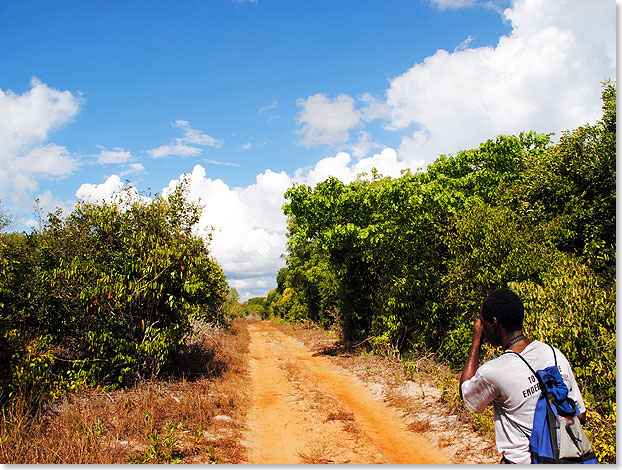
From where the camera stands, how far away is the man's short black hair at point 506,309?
107 inches

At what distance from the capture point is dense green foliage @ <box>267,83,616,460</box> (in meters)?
6.46

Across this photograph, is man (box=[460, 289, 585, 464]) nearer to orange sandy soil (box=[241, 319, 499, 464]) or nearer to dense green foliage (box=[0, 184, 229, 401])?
orange sandy soil (box=[241, 319, 499, 464])

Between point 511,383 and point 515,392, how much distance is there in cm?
6

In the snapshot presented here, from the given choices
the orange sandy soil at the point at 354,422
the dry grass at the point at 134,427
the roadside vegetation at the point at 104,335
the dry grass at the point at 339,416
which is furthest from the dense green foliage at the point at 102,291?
the dry grass at the point at 339,416

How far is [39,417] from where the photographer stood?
6.55 m

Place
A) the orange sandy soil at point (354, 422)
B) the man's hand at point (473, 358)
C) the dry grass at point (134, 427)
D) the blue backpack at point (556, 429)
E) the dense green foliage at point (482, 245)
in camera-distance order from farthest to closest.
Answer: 1. the dense green foliage at point (482, 245)
2. the orange sandy soil at point (354, 422)
3. the dry grass at point (134, 427)
4. the man's hand at point (473, 358)
5. the blue backpack at point (556, 429)

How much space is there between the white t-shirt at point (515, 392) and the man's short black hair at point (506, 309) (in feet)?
0.56

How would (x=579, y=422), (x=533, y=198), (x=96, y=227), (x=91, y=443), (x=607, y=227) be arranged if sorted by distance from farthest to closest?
(x=533, y=198) < (x=607, y=227) < (x=96, y=227) < (x=91, y=443) < (x=579, y=422)

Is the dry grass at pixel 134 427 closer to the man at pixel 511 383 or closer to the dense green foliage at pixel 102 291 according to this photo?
the dense green foliage at pixel 102 291

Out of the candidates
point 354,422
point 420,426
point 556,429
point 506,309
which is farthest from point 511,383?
point 354,422

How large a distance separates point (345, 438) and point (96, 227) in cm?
721

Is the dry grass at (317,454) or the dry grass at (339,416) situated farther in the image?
the dry grass at (339,416)

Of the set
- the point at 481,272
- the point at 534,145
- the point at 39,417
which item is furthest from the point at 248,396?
the point at 534,145

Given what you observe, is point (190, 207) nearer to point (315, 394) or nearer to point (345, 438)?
point (315, 394)
